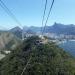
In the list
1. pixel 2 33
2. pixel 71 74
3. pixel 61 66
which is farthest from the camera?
pixel 2 33

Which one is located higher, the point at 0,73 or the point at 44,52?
the point at 44,52

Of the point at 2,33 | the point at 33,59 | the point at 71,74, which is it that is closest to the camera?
the point at 71,74

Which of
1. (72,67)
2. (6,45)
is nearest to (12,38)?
(6,45)

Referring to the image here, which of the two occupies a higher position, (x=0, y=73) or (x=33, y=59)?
(x=33, y=59)

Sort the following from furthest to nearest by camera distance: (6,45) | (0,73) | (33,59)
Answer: (6,45), (0,73), (33,59)

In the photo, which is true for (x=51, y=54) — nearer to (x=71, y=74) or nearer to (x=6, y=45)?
(x=71, y=74)

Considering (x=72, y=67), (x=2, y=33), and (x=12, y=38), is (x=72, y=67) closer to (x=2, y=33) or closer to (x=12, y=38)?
(x=12, y=38)

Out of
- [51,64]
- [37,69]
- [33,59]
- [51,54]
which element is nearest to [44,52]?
[51,54]

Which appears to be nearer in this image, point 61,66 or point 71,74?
point 71,74

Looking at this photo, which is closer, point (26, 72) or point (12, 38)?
point (26, 72)
